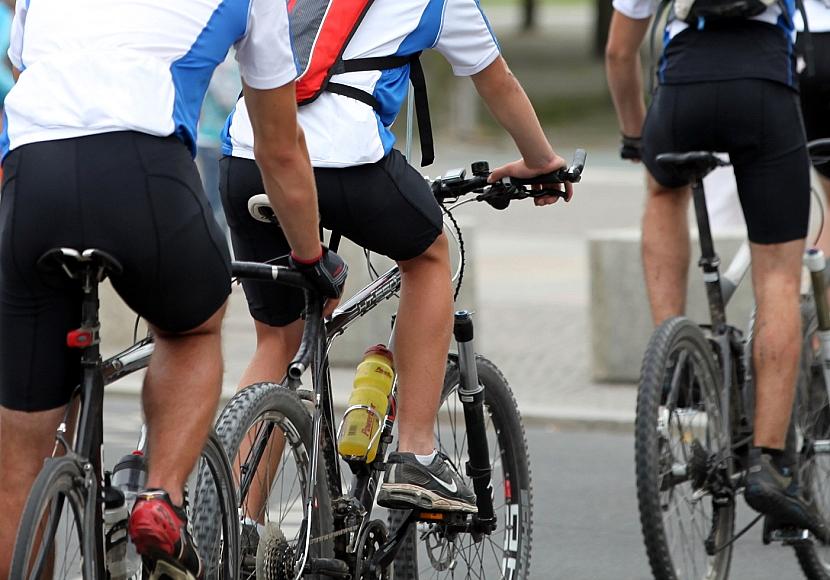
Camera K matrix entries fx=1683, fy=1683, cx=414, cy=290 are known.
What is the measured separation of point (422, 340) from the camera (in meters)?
4.15

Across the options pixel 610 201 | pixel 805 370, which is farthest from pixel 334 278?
pixel 610 201

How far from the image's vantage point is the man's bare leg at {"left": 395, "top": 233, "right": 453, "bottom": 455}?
4.16 m

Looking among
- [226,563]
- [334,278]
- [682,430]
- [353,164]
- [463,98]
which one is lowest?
[226,563]

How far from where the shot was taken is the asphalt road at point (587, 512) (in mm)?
5422

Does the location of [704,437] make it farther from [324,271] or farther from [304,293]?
[324,271]

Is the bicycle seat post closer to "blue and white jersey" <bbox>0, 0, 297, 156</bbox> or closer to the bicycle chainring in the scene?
the bicycle chainring

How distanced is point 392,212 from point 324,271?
333 mm

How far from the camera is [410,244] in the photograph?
4.09 metres

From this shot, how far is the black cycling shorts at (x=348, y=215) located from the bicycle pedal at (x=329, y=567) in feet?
1.95

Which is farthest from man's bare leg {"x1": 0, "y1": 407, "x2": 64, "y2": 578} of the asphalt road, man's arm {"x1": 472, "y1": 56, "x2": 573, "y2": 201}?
the asphalt road

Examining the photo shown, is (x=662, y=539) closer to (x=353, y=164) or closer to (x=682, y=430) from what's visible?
(x=682, y=430)

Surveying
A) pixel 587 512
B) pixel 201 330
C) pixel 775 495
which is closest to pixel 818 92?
pixel 775 495

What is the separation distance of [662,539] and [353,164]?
4.60 ft

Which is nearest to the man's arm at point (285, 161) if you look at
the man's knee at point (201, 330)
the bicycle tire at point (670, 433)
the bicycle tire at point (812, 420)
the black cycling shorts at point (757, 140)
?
the man's knee at point (201, 330)
